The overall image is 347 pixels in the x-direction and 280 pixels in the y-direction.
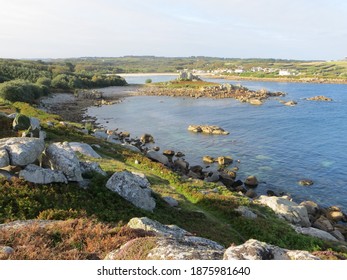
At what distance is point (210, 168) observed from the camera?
41969 mm

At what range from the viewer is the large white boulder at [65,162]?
55.3 feet

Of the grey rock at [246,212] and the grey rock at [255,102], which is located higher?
the grey rock at [246,212]

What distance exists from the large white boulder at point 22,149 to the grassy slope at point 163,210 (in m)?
1.16

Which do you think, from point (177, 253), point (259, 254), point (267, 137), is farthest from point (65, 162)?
point (267, 137)

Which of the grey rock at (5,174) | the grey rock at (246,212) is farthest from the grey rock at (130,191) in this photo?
the grey rock at (246,212)

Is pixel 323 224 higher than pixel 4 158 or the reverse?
the reverse

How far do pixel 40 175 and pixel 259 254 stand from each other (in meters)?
12.0

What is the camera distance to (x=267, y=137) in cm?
5822

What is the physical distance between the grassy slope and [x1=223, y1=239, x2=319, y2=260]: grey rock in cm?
422

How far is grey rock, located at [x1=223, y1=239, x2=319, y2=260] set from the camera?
778 cm

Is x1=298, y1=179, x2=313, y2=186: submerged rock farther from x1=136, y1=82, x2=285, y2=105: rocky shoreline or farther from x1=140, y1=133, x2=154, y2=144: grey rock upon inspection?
x1=136, y1=82, x2=285, y2=105: rocky shoreline

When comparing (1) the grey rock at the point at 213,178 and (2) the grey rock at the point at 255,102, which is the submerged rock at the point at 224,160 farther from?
(2) the grey rock at the point at 255,102

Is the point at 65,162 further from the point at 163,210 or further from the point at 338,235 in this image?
the point at 338,235

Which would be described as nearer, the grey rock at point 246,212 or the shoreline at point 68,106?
the grey rock at point 246,212
